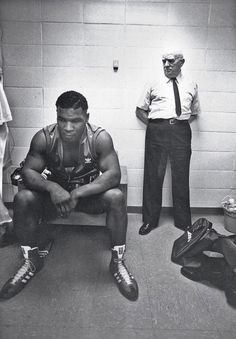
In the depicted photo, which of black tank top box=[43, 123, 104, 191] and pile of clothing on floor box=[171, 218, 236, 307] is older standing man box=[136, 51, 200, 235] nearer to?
pile of clothing on floor box=[171, 218, 236, 307]

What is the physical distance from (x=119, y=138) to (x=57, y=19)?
1158mm

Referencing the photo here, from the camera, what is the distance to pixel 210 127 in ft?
9.95

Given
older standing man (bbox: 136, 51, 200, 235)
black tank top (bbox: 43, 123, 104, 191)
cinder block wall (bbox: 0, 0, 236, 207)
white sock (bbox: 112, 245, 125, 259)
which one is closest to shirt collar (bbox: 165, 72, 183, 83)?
older standing man (bbox: 136, 51, 200, 235)

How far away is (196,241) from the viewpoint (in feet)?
6.82

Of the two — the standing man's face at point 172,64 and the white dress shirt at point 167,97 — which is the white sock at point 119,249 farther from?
the standing man's face at point 172,64

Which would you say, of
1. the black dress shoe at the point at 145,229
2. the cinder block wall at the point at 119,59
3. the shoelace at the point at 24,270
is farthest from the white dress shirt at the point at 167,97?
the shoelace at the point at 24,270

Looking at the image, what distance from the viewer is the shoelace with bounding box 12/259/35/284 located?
74.7 inches

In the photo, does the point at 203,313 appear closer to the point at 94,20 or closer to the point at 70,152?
the point at 70,152

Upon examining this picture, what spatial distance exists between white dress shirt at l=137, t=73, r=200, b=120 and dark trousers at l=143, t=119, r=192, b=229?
7 centimetres

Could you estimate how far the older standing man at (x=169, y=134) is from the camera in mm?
2736

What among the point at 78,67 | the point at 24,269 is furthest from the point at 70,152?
the point at 78,67

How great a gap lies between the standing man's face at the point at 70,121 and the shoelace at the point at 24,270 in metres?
0.81

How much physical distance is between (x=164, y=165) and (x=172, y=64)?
844 mm

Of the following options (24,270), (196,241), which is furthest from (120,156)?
(24,270)
